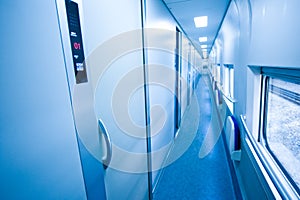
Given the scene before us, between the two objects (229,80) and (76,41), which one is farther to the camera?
(229,80)

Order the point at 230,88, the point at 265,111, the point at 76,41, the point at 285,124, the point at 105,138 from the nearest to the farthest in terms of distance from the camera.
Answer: the point at 76,41 < the point at 105,138 < the point at 285,124 < the point at 265,111 < the point at 230,88

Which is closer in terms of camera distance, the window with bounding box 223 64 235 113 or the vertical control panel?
the vertical control panel

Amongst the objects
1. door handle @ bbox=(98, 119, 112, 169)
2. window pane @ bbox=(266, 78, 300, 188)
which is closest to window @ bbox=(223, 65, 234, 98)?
window pane @ bbox=(266, 78, 300, 188)

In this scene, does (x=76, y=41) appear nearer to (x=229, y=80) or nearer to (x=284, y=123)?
(x=284, y=123)

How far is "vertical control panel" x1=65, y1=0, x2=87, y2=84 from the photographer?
639 mm

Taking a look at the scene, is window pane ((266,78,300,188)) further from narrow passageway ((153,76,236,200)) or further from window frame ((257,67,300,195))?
narrow passageway ((153,76,236,200))

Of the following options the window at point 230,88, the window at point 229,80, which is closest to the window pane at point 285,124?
the window at point 230,88

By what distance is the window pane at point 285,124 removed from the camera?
969 millimetres

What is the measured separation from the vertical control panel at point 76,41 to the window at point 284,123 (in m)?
1.07

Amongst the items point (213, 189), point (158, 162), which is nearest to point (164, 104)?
point (158, 162)

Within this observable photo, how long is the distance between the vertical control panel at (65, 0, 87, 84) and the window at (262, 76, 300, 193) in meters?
1.07

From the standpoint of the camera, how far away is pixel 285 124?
113cm

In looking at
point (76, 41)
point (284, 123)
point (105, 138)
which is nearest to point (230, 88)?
point (284, 123)

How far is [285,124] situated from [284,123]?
13 millimetres
